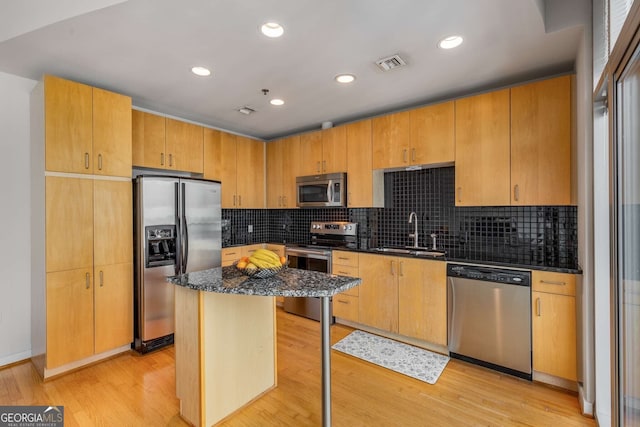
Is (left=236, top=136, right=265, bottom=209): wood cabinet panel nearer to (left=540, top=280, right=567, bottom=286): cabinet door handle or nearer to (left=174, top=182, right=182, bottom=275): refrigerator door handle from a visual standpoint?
(left=174, top=182, right=182, bottom=275): refrigerator door handle

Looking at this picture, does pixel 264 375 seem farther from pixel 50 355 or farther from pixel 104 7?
pixel 104 7

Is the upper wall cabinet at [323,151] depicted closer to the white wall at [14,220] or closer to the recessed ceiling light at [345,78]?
the recessed ceiling light at [345,78]

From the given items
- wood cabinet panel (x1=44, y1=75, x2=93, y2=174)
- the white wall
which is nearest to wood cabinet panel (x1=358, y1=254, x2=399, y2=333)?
wood cabinet panel (x1=44, y1=75, x2=93, y2=174)

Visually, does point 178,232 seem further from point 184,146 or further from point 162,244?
point 184,146

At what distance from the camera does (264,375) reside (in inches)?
91.3

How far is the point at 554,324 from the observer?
237cm

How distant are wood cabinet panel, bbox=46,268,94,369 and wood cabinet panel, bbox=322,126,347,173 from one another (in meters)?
2.78

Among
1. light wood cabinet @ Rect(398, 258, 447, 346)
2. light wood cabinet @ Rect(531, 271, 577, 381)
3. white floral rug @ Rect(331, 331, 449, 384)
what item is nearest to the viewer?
light wood cabinet @ Rect(531, 271, 577, 381)

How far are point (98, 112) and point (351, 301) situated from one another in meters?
3.19

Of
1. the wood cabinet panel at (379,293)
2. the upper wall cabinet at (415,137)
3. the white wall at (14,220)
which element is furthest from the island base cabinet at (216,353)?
the upper wall cabinet at (415,137)

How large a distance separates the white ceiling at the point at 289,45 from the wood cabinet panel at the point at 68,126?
15 cm

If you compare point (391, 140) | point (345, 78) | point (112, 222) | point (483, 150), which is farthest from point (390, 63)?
point (112, 222)

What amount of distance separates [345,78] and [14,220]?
3.23 meters

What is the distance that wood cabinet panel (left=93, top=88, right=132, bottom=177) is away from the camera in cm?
279
